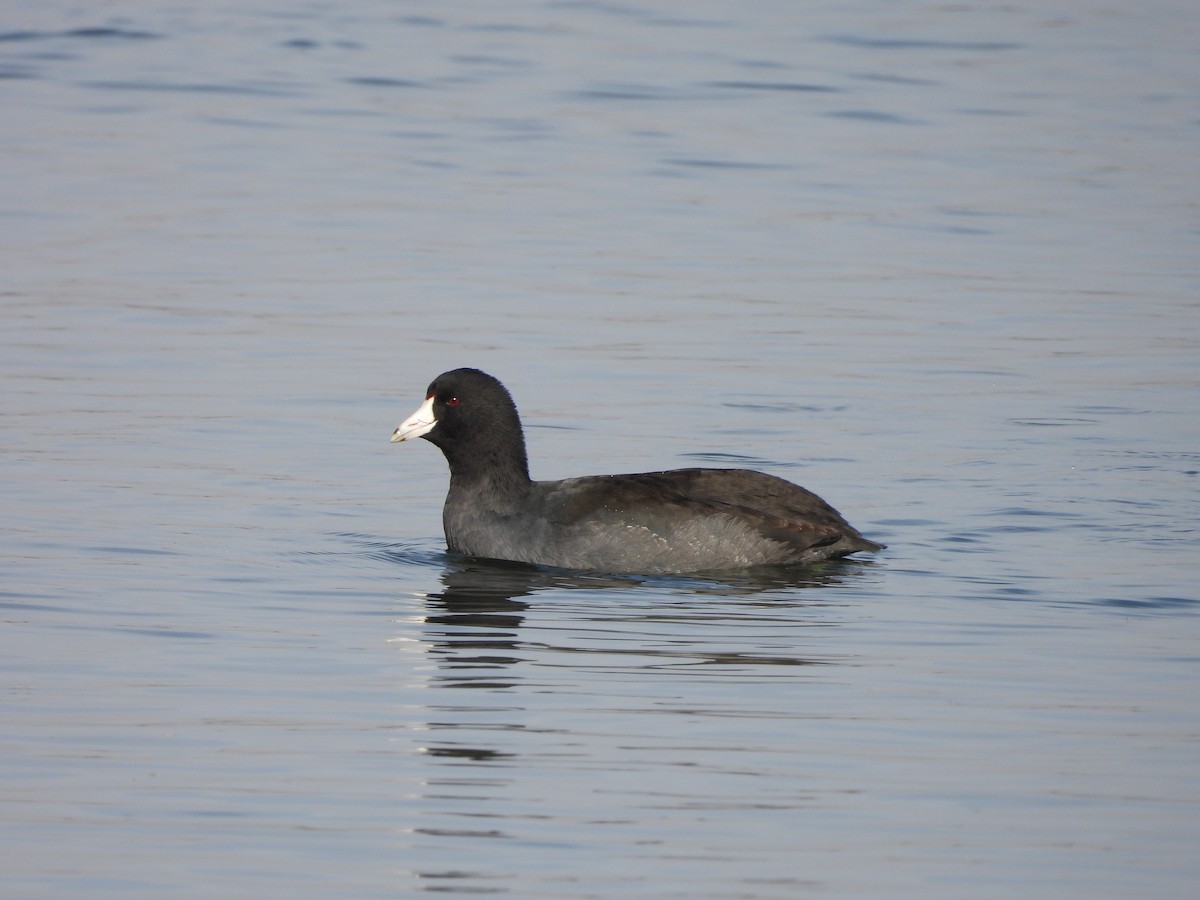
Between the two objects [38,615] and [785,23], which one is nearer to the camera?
[38,615]

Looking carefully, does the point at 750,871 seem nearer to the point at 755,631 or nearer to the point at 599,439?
the point at 755,631

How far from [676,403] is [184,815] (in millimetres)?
8741

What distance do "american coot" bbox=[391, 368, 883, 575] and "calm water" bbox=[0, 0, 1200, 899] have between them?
244 mm

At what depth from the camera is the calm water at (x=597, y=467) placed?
7.09 metres

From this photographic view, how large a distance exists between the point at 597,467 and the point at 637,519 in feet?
7.72

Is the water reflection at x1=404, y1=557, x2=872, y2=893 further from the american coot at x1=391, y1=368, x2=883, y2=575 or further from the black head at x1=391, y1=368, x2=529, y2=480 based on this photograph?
the black head at x1=391, y1=368, x2=529, y2=480

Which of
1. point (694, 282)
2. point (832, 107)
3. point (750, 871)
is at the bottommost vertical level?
point (750, 871)

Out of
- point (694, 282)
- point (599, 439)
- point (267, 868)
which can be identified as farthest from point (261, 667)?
point (694, 282)

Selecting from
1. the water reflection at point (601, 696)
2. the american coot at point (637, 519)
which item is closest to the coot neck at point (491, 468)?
the american coot at point (637, 519)

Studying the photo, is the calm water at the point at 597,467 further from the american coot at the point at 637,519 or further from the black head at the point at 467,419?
the black head at the point at 467,419

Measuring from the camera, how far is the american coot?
1137 centimetres

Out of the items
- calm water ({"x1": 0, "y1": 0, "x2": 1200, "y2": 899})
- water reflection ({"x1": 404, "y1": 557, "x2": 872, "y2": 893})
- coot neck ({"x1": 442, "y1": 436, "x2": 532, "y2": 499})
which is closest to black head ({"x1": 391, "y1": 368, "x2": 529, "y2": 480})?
coot neck ({"x1": 442, "y1": 436, "x2": 532, "y2": 499})

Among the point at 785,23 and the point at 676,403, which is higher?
the point at 785,23

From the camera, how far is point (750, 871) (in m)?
6.61
